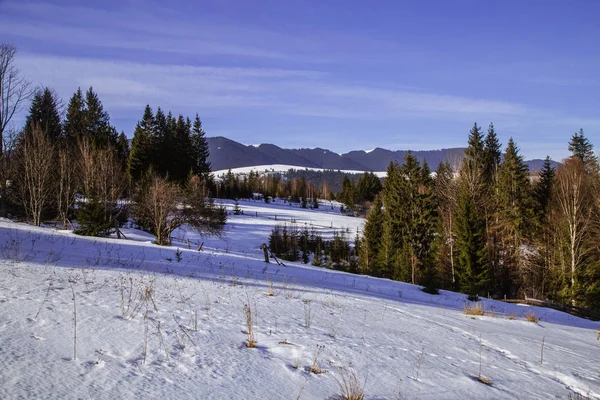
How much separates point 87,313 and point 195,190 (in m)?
32.9

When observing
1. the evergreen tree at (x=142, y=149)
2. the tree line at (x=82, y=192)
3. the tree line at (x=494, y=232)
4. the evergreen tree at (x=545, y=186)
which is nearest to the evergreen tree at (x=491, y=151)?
the tree line at (x=494, y=232)

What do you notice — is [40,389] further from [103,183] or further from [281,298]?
[103,183]

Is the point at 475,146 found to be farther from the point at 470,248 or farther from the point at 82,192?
the point at 82,192

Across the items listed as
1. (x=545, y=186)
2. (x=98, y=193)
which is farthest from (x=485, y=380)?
(x=545, y=186)

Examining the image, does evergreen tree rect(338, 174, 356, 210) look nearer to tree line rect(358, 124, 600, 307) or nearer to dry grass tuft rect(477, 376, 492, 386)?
tree line rect(358, 124, 600, 307)

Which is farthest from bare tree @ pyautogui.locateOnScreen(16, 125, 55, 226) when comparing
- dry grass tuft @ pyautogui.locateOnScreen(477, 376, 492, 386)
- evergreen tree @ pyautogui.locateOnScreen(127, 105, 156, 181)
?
evergreen tree @ pyautogui.locateOnScreen(127, 105, 156, 181)

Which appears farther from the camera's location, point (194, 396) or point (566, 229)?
point (566, 229)

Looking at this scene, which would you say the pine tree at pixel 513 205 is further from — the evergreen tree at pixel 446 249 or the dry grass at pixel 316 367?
Answer: the dry grass at pixel 316 367

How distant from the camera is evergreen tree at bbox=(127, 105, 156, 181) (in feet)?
195

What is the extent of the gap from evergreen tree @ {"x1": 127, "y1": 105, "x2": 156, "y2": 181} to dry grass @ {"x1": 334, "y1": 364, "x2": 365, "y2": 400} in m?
59.5

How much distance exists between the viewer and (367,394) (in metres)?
3.37

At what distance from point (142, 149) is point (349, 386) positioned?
64086 mm

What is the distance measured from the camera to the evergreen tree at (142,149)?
59.4m

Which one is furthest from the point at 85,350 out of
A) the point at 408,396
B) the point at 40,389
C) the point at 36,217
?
the point at 36,217
